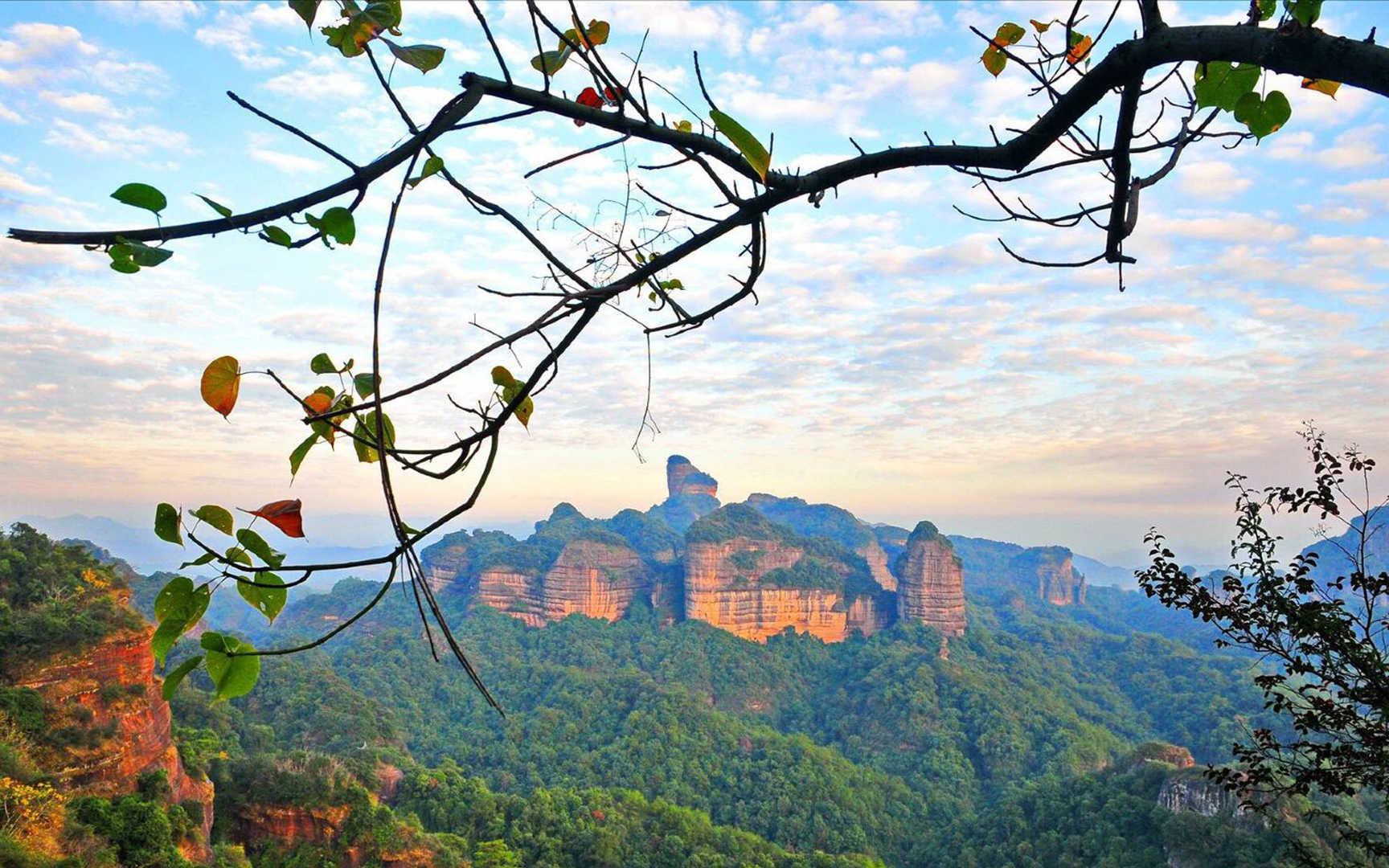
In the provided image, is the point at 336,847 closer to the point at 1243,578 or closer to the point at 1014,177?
the point at 1243,578

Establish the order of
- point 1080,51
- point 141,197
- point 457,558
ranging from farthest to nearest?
point 457,558 → point 1080,51 → point 141,197

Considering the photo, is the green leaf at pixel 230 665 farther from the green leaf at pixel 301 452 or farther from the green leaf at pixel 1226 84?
the green leaf at pixel 1226 84

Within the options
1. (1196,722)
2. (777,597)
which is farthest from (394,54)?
(777,597)

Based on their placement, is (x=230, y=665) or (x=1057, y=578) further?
(x=1057, y=578)

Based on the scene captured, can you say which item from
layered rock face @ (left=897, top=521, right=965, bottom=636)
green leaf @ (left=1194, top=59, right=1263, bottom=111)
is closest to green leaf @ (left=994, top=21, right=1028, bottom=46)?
green leaf @ (left=1194, top=59, right=1263, bottom=111)

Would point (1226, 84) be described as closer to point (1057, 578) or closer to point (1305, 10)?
point (1305, 10)

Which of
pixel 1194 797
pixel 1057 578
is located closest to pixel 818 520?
pixel 1057 578

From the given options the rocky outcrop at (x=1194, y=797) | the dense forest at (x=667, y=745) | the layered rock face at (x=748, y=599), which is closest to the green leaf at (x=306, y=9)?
the dense forest at (x=667, y=745)

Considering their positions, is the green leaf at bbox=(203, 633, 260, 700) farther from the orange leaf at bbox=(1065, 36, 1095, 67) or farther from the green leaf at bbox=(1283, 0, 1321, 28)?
the orange leaf at bbox=(1065, 36, 1095, 67)
